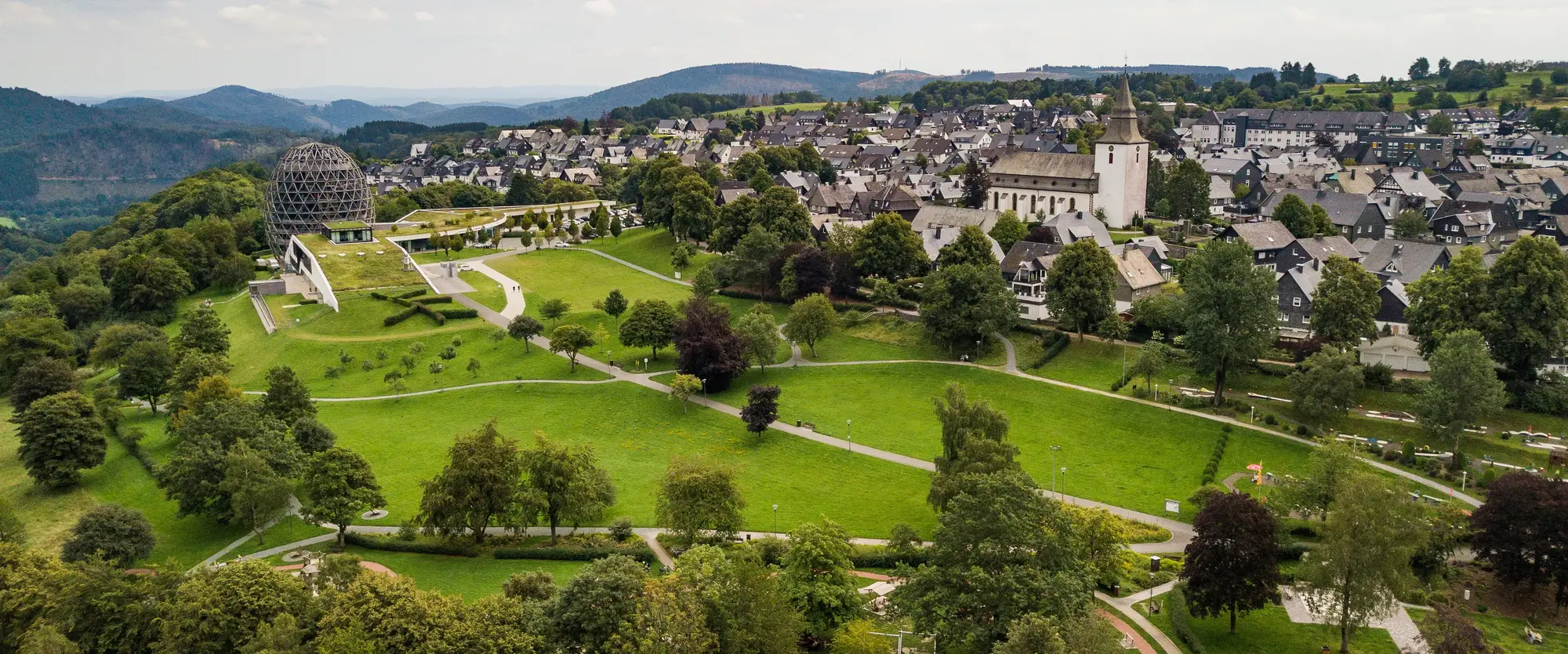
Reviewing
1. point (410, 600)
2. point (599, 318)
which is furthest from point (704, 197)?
point (410, 600)

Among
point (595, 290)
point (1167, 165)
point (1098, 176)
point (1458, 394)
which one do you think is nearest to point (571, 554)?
point (1458, 394)

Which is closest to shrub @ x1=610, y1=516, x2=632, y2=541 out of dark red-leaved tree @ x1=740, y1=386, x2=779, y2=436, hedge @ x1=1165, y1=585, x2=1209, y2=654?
dark red-leaved tree @ x1=740, y1=386, x2=779, y2=436

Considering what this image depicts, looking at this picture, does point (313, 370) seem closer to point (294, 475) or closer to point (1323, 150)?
point (294, 475)

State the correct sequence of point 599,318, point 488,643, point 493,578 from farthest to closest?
1. point 599,318
2. point 493,578
3. point 488,643

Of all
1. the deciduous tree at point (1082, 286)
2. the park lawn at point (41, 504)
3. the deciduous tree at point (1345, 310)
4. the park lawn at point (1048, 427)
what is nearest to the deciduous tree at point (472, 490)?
the park lawn at point (41, 504)

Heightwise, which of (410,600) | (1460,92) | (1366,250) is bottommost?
(410,600)

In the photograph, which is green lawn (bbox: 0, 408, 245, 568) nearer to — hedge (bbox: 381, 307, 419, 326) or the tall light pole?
hedge (bbox: 381, 307, 419, 326)

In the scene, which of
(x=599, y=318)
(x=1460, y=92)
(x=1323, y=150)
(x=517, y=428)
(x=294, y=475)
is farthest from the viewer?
(x=1460, y=92)
